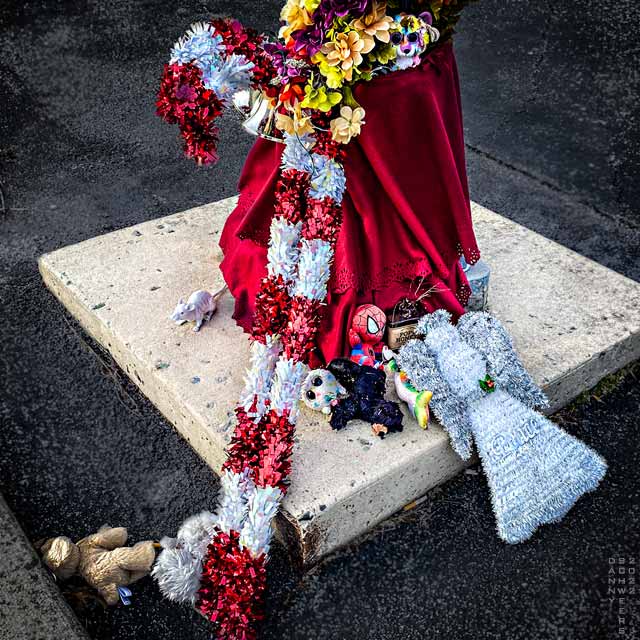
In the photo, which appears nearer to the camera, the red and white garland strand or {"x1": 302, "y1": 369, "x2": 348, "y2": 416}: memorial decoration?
the red and white garland strand

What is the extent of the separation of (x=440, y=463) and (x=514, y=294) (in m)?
0.97

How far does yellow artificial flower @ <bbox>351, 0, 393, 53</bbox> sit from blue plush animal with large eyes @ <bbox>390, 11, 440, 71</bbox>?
0.20 feet

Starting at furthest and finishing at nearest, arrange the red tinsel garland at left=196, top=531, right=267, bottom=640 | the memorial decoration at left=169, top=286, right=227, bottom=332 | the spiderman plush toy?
the memorial decoration at left=169, top=286, right=227, bottom=332, the spiderman plush toy, the red tinsel garland at left=196, top=531, right=267, bottom=640

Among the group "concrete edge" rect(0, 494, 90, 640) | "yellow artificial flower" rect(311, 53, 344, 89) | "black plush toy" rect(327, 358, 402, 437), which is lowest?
"concrete edge" rect(0, 494, 90, 640)

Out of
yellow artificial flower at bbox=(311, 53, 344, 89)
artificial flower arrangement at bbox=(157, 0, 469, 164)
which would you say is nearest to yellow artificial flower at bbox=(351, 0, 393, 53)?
artificial flower arrangement at bbox=(157, 0, 469, 164)

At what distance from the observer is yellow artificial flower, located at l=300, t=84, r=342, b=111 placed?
2369 millimetres

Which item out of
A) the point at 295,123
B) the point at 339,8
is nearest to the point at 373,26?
the point at 339,8

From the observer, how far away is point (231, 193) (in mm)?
4406

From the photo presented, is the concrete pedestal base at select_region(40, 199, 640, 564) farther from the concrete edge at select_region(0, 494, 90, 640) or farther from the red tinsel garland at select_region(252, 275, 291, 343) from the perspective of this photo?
the concrete edge at select_region(0, 494, 90, 640)

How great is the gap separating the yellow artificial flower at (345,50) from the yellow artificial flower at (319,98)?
80 millimetres

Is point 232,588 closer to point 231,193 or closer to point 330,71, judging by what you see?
point 330,71

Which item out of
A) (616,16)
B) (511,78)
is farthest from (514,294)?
(616,16)

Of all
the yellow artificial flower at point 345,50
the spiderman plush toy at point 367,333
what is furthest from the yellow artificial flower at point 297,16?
the spiderman plush toy at point 367,333

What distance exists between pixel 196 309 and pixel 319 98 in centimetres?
105
